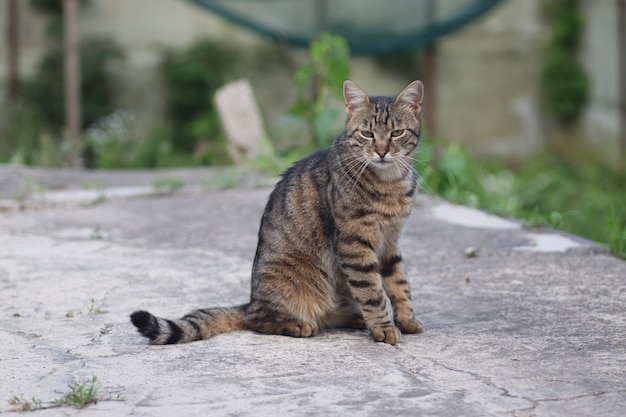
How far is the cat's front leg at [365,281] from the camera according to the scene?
130 inches

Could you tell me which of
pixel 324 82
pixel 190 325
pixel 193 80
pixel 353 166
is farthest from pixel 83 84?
pixel 190 325

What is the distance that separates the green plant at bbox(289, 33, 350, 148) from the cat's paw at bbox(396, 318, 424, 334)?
14.4ft

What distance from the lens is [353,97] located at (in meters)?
3.56

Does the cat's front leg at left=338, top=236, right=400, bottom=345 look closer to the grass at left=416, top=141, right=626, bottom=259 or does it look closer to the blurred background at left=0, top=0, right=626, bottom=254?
the grass at left=416, top=141, right=626, bottom=259

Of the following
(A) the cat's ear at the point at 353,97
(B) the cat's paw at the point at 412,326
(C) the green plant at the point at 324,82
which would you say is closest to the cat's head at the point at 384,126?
(A) the cat's ear at the point at 353,97

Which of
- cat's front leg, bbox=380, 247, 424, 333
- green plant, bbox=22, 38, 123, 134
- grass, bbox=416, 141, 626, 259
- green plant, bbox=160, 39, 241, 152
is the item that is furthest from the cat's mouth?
green plant, bbox=22, 38, 123, 134

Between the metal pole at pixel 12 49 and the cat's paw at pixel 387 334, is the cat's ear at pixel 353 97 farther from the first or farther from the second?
the metal pole at pixel 12 49

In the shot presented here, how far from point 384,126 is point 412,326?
0.76 metres

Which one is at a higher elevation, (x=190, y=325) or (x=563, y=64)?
(x=563, y=64)

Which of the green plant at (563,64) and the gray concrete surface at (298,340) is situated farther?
the green plant at (563,64)

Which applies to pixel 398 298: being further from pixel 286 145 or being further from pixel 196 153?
pixel 196 153

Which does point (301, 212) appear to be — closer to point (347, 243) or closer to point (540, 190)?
point (347, 243)

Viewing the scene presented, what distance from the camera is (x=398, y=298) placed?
3.46 meters

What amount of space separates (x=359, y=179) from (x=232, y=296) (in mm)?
865
